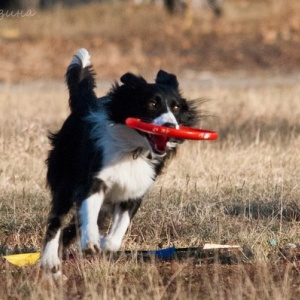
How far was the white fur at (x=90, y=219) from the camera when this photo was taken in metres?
6.76

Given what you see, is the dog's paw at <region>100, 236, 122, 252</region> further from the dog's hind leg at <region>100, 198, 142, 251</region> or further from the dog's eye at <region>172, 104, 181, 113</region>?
the dog's eye at <region>172, 104, 181, 113</region>

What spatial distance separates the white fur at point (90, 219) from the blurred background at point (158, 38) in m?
18.3

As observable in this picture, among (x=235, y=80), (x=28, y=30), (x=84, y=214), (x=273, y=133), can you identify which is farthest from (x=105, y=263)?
(x=28, y=30)

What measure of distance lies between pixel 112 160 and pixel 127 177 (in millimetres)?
162

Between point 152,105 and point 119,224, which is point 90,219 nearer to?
point 119,224

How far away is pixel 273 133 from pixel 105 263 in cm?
630

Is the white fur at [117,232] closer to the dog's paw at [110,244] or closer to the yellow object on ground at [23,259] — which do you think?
the dog's paw at [110,244]

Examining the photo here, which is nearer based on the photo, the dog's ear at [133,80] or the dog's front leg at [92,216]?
the dog's front leg at [92,216]

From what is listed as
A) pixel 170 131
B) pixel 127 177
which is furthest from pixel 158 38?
pixel 170 131

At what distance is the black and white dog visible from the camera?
22.8ft

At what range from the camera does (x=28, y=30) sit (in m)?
31.2

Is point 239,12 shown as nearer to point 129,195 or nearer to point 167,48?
point 167,48

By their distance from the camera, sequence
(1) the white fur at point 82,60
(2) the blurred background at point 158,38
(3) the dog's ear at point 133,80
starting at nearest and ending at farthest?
1. (3) the dog's ear at point 133,80
2. (1) the white fur at point 82,60
3. (2) the blurred background at point 158,38

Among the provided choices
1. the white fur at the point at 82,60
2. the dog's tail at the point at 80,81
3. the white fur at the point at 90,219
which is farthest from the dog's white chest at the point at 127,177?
the white fur at the point at 82,60
